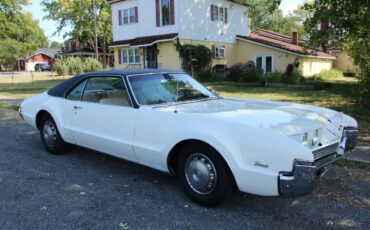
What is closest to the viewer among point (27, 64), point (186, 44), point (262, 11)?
point (186, 44)

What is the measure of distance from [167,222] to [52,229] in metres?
1.12

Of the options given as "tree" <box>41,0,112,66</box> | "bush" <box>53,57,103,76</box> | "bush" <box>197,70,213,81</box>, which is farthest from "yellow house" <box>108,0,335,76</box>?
"tree" <box>41,0,112,66</box>

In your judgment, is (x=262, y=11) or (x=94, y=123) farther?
(x=262, y=11)

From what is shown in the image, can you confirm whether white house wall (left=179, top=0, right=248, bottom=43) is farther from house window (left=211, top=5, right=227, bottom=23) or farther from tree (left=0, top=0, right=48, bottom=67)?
tree (left=0, top=0, right=48, bottom=67)

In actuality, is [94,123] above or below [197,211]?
above

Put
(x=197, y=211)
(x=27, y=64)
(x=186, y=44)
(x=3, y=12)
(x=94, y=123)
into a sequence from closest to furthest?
(x=197, y=211)
(x=94, y=123)
(x=186, y=44)
(x=3, y=12)
(x=27, y=64)

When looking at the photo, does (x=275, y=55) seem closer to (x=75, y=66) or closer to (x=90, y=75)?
(x=75, y=66)

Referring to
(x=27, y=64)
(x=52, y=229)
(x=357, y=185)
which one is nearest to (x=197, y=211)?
(x=52, y=229)

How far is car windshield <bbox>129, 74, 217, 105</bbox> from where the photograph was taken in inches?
193

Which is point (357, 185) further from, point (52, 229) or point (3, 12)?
point (3, 12)

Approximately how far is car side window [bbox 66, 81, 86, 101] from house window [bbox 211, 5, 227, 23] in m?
23.4

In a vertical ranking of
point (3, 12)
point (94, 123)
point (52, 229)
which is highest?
point (3, 12)

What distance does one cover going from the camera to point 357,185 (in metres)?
4.75

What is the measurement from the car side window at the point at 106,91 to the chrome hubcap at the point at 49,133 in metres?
1.03
